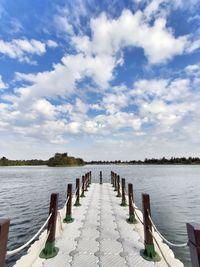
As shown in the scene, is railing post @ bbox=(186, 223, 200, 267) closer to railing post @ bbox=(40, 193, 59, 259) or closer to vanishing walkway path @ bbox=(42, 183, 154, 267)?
vanishing walkway path @ bbox=(42, 183, 154, 267)

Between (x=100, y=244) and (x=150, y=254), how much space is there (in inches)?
54.4

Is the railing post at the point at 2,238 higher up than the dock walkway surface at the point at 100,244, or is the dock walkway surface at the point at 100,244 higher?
A: the railing post at the point at 2,238

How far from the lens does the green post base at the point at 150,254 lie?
4895 millimetres

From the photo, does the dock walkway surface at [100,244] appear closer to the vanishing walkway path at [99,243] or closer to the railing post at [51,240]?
the vanishing walkway path at [99,243]

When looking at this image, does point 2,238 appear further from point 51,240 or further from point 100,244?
point 100,244

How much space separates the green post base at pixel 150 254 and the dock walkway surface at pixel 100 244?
97 millimetres

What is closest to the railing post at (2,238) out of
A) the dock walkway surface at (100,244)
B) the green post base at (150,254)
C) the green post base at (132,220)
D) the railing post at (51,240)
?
the dock walkway surface at (100,244)

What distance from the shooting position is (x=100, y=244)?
5.79 metres

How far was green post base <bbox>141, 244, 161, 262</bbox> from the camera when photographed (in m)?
4.89

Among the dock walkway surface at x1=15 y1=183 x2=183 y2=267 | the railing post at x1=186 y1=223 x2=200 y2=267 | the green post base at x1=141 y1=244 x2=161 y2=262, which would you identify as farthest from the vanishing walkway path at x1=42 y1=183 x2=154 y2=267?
the railing post at x1=186 y1=223 x2=200 y2=267

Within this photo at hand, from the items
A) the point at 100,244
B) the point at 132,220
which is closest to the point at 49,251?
the point at 100,244

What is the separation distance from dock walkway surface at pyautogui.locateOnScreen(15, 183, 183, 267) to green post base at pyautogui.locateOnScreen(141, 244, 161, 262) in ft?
0.32

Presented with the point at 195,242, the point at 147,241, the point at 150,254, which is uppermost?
the point at 195,242

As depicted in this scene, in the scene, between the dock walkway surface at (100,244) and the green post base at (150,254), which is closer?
the dock walkway surface at (100,244)
